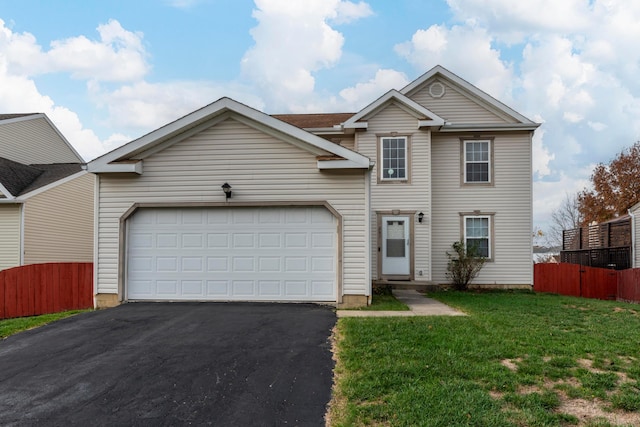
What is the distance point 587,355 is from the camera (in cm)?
541

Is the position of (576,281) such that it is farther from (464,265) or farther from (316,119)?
(316,119)

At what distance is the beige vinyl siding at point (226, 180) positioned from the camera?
916 centimetres

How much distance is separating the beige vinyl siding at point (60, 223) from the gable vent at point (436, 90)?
45.5 ft

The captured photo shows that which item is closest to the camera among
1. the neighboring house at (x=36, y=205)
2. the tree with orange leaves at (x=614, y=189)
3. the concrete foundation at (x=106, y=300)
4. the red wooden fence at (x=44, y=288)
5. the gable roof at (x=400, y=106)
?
the concrete foundation at (x=106, y=300)

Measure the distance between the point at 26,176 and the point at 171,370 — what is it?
14.1 metres

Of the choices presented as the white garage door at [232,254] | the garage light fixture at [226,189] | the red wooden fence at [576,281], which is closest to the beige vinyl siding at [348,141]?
the white garage door at [232,254]

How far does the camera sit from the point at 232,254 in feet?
30.8

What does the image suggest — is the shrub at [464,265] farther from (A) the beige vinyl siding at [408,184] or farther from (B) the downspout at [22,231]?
(B) the downspout at [22,231]

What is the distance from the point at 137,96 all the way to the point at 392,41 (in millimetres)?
11349

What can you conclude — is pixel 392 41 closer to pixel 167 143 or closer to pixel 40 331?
pixel 167 143

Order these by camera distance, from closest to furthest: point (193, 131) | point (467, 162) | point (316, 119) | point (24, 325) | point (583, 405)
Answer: point (583, 405) < point (24, 325) < point (193, 131) < point (467, 162) < point (316, 119)

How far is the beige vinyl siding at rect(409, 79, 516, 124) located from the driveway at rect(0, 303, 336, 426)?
9.44 metres

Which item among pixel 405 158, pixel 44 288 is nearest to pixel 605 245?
pixel 405 158

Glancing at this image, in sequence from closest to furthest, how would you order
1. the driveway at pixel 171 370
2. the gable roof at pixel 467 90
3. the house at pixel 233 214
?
the driveway at pixel 171 370, the house at pixel 233 214, the gable roof at pixel 467 90
